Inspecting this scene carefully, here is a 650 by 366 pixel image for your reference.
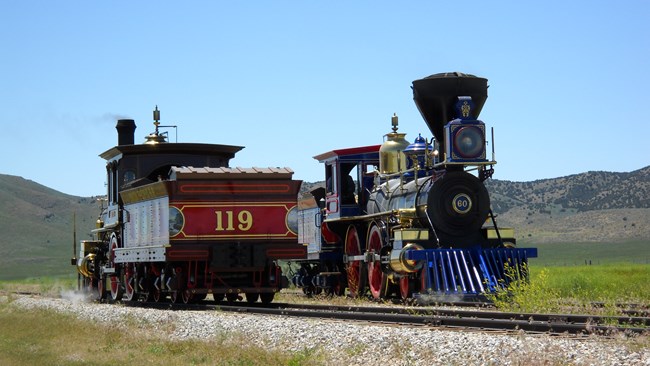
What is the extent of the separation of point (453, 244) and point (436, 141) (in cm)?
241

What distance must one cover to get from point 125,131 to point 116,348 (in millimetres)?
13057

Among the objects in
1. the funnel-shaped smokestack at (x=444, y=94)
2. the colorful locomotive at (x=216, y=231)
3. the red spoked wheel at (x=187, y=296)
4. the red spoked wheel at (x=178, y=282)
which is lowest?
the red spoked wheel at (x=187, y=296)

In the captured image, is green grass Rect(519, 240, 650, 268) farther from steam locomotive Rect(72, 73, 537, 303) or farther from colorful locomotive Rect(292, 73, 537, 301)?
steam locomotive Rect(72, 73, 537, 303)

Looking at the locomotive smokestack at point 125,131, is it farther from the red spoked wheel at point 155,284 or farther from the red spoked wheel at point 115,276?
the red spoked wheel at point 155,284

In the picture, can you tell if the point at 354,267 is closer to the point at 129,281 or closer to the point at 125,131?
the point at 129,281

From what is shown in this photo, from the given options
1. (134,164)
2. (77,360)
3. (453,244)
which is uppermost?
(134,164)

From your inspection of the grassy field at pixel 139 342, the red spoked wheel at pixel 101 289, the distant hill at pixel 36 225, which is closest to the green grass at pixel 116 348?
the grassy field at pixel 139 342

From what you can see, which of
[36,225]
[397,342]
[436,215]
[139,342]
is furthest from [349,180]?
[36,225]

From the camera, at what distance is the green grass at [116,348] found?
13367 mm

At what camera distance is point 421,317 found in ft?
49.4

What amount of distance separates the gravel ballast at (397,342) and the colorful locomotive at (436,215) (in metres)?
5.00

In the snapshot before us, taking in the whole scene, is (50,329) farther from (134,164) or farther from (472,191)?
(472,191)

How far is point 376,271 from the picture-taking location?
2423 centimetres

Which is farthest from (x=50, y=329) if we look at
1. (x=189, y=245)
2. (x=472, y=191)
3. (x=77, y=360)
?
(x=472, y=191)
